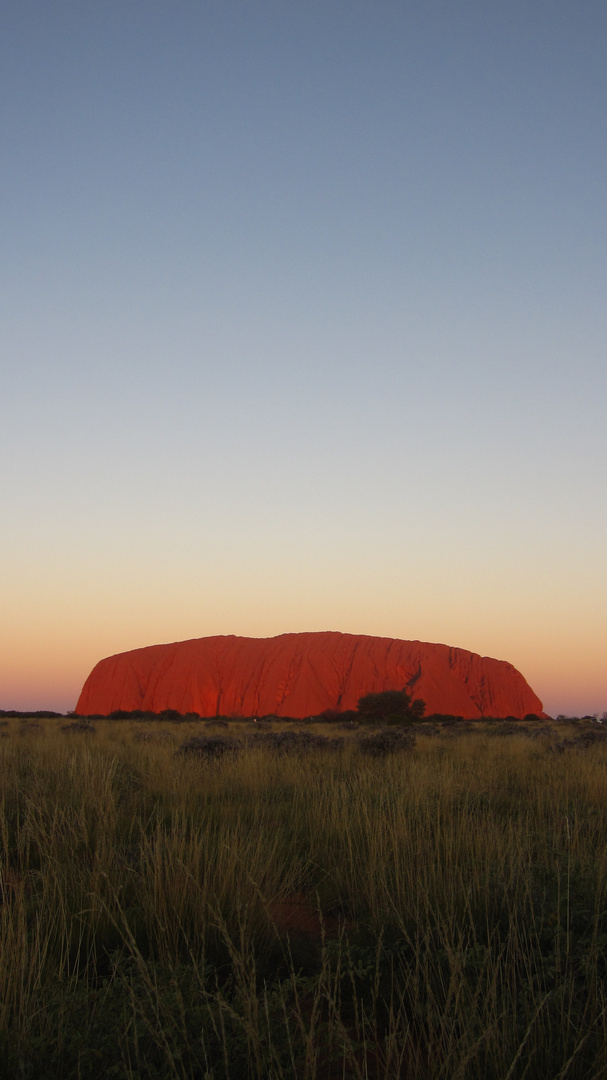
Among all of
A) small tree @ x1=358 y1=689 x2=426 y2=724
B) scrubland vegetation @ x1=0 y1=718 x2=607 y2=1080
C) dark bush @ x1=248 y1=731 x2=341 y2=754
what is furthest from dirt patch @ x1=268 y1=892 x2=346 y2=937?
small tree @ x1=358 y1=689 x2=426 y2=724

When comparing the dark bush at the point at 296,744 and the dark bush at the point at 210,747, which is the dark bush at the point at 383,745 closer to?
the dark bush at the point at 296,744

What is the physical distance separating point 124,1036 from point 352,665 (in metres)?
58.0

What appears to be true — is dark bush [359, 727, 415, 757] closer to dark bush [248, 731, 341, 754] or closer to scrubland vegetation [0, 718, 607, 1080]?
dark bush [248, 731, 341, 754]

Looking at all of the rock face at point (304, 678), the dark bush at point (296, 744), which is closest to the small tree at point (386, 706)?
the rock face at point (304, 678)

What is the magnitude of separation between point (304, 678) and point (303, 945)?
2183 inches

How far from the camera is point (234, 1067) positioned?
1989 millimetres

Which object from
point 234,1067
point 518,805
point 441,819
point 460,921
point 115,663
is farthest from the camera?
point 115,663

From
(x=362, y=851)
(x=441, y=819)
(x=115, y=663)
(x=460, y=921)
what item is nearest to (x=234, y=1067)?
(x=460, y=921)

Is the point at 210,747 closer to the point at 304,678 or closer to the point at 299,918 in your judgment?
the point at 299,918

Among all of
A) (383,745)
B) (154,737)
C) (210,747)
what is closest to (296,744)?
(383,745)

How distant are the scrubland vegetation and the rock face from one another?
165ft

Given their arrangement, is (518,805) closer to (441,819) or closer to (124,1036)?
(441,819)

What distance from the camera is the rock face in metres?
56.4

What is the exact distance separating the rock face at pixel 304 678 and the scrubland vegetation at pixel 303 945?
165ft
